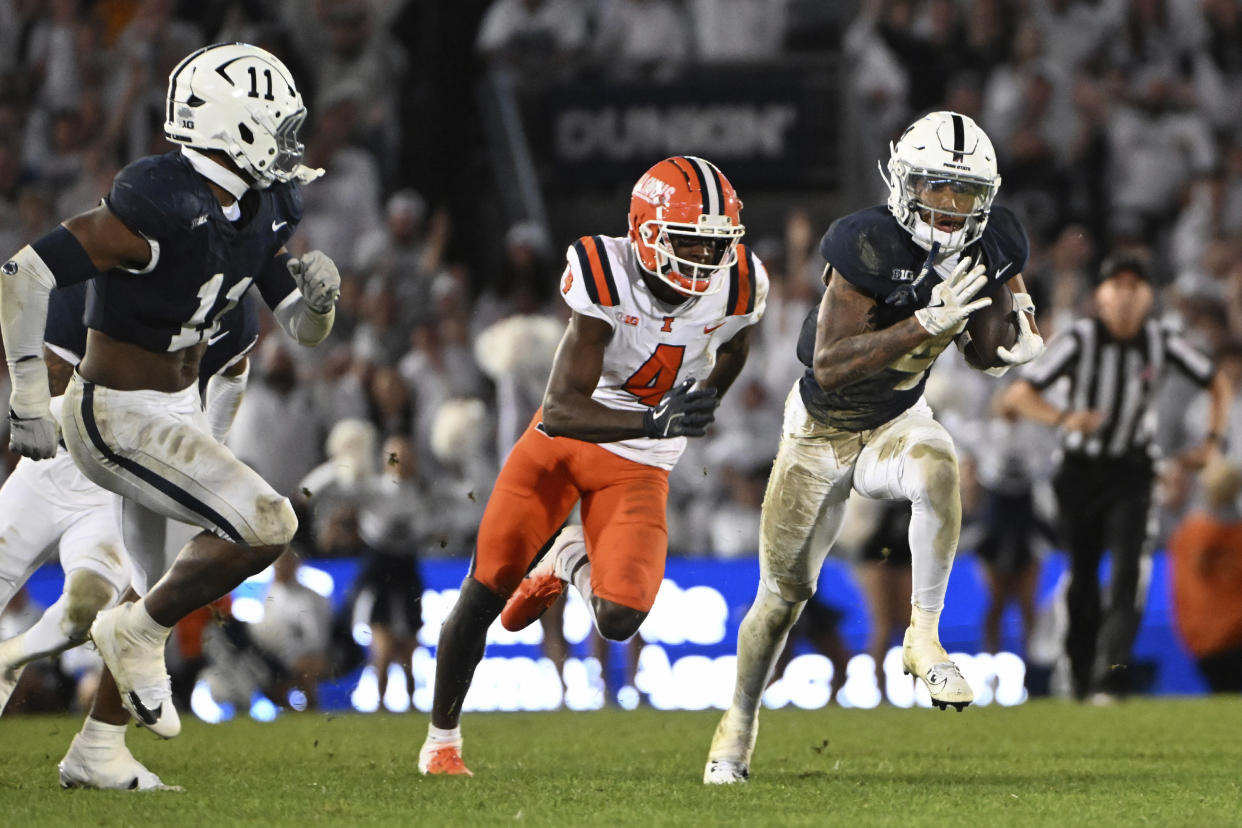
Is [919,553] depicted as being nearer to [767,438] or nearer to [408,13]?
[767,438]

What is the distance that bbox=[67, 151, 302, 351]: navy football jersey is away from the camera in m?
5.15

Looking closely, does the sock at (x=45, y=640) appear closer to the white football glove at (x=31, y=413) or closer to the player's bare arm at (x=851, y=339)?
the white football glove at (x=31, y=413)

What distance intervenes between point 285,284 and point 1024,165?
6879 millimetres

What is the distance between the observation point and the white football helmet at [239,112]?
529 cm

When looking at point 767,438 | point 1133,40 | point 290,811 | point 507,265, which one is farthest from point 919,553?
point 1133,40

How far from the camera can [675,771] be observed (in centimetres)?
617

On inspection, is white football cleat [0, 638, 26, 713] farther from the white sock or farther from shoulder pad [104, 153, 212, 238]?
shoulder pad [104, 153, 212, 238]

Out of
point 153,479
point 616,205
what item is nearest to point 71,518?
point 153,479

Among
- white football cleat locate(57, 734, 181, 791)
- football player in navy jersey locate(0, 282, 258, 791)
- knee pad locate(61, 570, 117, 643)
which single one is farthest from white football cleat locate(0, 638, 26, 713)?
white football cleat locate(57, 734, 181, 791)

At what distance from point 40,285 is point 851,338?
2.22 metres

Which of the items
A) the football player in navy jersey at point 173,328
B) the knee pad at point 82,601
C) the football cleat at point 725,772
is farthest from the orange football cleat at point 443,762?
the knee pad at point 82,601

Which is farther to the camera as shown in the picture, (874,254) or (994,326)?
(994,326)

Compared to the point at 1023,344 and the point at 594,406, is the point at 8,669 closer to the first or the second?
the point at 594,406

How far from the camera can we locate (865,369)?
5.29 meters
